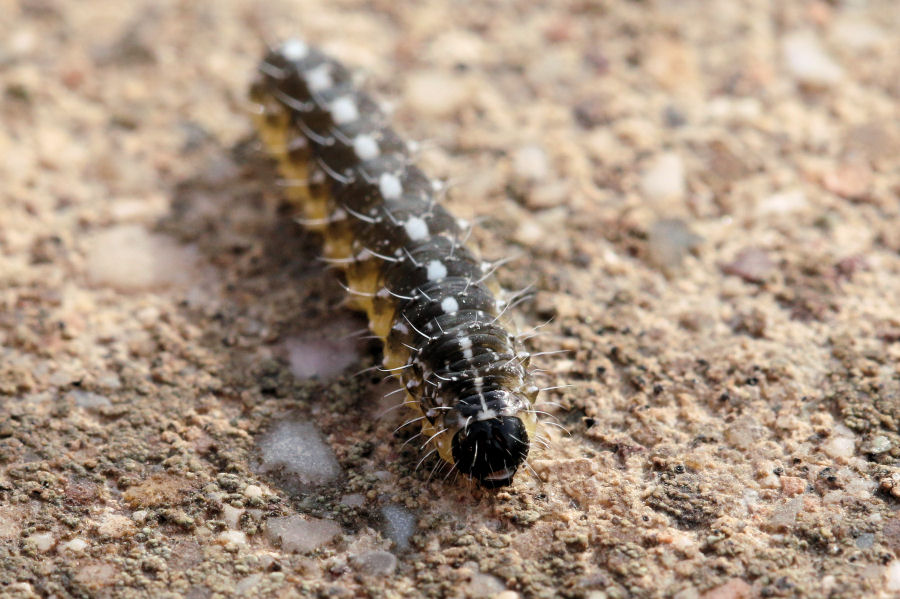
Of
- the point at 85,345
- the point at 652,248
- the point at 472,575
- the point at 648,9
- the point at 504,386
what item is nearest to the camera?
the point at 472,575

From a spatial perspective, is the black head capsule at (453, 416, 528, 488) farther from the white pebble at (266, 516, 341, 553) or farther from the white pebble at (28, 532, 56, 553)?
the white pebble at (28, 532, 56, 553)

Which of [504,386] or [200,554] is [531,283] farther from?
[200,554]

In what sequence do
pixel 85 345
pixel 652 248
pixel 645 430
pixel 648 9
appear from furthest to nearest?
pixel 648 9
pixel 652 248
pixel 85 345
pixel 645 430

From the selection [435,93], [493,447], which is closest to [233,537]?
[493,447]

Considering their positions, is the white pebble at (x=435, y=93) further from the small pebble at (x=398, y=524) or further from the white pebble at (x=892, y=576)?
the white pebble at (x=892, y=576)

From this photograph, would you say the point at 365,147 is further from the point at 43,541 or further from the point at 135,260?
the point at 43,541

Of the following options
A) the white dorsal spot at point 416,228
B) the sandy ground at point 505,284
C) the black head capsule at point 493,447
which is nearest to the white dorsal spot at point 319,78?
the sandy ground at point 505,284

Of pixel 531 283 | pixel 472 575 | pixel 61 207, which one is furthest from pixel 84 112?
pixel 472 575
